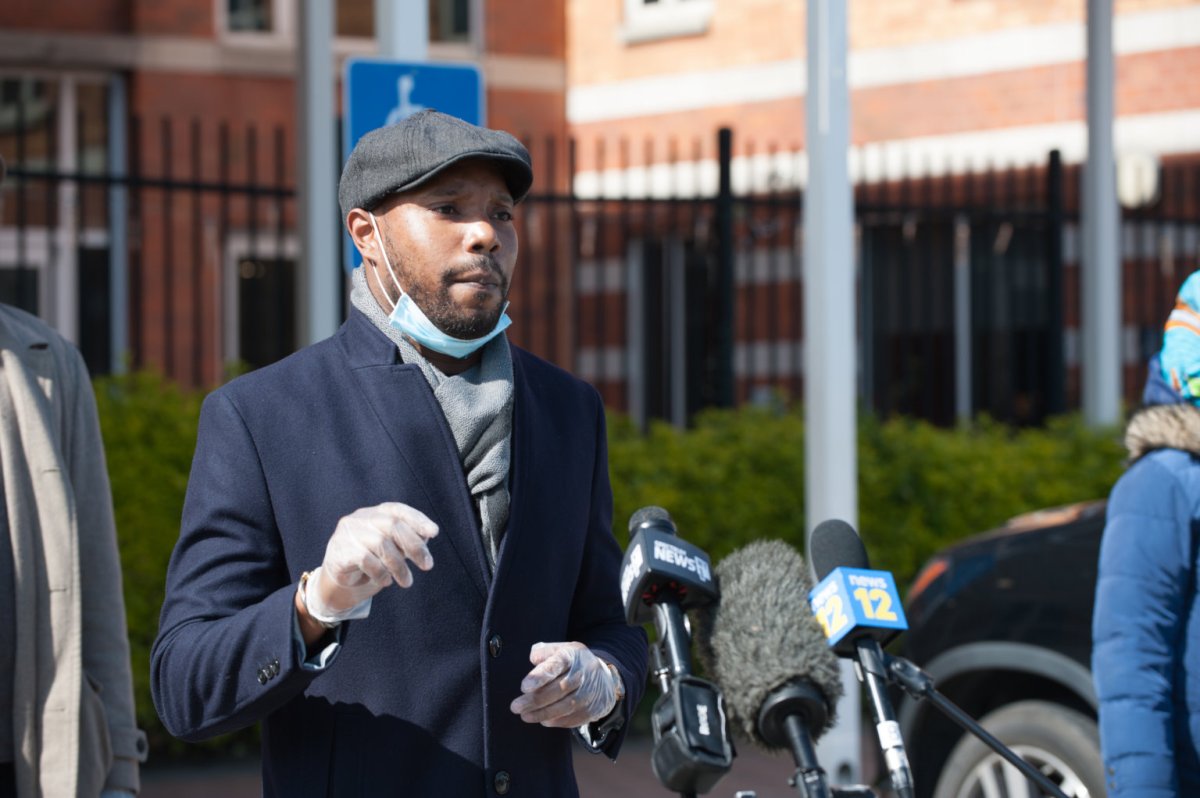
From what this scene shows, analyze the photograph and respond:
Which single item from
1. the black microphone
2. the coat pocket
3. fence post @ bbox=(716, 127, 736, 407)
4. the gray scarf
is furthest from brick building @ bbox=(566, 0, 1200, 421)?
the black microphone

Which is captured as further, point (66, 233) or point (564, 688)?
point (66, 233)

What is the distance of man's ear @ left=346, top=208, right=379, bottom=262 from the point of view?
239cm

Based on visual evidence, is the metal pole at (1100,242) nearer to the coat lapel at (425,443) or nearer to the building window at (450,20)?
the building window at (450,20)

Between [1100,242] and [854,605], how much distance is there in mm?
8396

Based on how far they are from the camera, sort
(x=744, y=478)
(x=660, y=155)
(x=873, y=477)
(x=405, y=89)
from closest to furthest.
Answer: (x=405, y=89)
(x=744, y=478)
(x=873, y=477)
(x=660, y=155)

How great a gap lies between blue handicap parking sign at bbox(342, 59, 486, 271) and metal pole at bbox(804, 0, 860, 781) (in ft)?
6.39

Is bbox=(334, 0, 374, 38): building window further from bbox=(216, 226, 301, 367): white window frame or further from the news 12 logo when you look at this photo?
the news 12 logo

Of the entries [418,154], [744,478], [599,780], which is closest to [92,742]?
[418,154]

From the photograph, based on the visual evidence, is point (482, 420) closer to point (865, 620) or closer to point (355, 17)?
point (865, 620)

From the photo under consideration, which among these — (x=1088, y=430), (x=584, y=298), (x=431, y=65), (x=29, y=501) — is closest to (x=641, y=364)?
(x=584, y=298)

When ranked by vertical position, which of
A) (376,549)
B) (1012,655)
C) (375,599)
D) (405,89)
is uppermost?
(405,89)

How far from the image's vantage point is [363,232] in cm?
240

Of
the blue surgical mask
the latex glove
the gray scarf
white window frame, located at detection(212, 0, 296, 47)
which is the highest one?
white window frame, located at detection(212, 0, 296, 47)

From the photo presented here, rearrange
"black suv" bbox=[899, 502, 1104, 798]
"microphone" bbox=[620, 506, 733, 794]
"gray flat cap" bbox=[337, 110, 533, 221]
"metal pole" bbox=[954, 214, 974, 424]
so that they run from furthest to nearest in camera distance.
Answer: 1. "metal pole" bbox=[954, 214, 974, 424]
2. "black suv" bbox=[899, 502, 1104, 798]
3. "gray flat cap" bbox=[337, 110, 533, 221]
4. "microphone" bbox=[620, 506, 733, 794]
